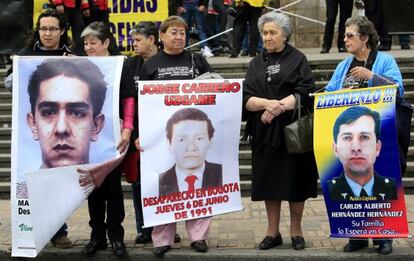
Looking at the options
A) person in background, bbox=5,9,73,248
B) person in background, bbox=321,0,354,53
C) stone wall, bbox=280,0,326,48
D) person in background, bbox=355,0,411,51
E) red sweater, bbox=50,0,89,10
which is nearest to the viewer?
person in background, bbox=5,9,73,248

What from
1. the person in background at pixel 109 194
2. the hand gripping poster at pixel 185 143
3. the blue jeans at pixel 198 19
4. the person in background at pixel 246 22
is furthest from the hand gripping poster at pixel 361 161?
the blue jeans at pixel 198 19

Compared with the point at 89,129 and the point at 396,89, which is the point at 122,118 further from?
the point at 396,89

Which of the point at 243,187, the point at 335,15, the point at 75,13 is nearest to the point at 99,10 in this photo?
the point at 75,13

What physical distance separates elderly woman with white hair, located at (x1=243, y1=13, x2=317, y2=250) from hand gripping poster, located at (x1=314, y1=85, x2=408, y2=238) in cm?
24

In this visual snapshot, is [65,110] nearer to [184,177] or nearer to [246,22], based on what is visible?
[184,177]

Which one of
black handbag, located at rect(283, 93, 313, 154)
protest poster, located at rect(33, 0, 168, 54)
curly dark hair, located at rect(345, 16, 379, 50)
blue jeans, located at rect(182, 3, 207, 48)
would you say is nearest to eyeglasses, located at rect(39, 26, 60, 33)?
→ black handbag, located at rect(283, 93, 313, 154)

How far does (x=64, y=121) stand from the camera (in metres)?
5.45

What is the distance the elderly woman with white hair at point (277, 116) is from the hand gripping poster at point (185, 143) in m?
0.18

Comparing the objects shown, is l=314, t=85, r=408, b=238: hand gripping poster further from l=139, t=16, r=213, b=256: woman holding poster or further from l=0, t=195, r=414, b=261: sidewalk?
l=139, t=16, r=213, b=256: woman holding poster

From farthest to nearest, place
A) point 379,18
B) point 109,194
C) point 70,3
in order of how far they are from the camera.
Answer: point 379,18, point 70,3, point 109,194

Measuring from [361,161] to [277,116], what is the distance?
0.73m

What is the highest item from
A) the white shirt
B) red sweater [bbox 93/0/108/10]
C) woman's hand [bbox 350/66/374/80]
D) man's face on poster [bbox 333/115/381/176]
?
red sweater [bbox 93/0/108/10]

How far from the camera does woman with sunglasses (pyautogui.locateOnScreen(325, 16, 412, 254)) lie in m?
5.34

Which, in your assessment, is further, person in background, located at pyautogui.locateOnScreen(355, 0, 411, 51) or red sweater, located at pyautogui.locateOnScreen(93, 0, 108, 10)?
person in background, located at pyautogui.locateOnScreen(355, 0, 411, 51)
